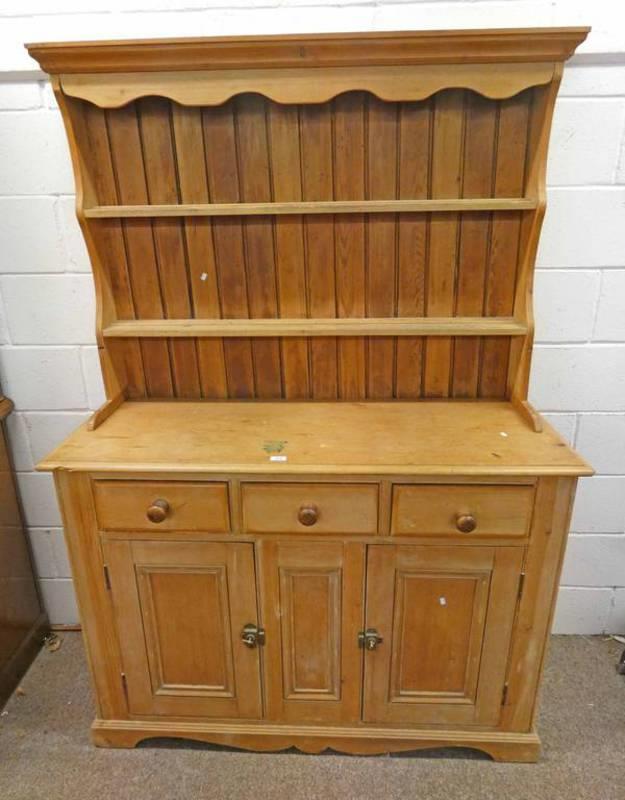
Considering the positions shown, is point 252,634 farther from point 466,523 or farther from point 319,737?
point 466,523

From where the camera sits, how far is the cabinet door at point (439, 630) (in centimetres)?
137

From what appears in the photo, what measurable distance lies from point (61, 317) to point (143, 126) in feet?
2.09

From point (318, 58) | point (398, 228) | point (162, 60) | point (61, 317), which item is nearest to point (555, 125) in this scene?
point (398, 228)

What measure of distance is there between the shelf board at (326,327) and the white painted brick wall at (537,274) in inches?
9.1

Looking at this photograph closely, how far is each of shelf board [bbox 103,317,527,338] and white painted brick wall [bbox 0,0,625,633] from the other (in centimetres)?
23

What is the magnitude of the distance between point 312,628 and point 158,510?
522 millimetres

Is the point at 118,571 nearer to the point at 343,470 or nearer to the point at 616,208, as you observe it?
the point at 343,470

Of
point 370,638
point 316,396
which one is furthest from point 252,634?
point 316,396

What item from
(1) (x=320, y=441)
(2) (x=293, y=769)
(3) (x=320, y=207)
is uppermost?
(3) (x=320, y=207)

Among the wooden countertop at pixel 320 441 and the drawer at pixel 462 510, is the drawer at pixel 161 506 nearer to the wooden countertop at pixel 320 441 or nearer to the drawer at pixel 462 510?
the wooden countertop at pixel 320 441

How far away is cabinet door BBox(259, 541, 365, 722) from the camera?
1384 mm

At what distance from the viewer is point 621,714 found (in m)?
1.69

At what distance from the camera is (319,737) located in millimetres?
1545

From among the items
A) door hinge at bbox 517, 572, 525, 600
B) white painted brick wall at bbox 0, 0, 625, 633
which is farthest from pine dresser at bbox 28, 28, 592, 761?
white painted brick wall at bbox 0, 0, 625, 633
